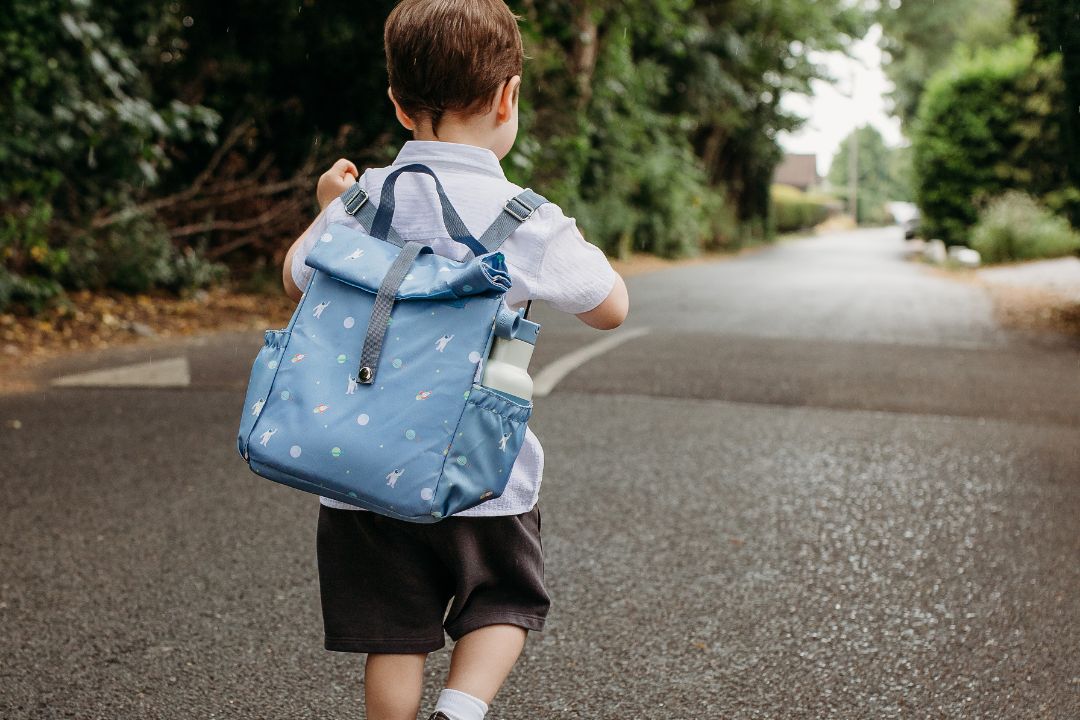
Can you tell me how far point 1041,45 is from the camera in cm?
1077

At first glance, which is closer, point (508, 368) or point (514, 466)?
point (508, 368)

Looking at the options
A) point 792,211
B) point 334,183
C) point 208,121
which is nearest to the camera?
point 334,183

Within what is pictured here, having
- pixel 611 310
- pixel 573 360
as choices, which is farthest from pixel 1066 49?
pixel 611 310

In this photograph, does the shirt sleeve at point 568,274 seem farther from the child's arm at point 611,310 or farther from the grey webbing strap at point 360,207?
the grey webbing strap at point 360,207

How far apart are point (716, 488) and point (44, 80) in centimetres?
547

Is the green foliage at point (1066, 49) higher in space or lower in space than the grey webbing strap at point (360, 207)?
higher

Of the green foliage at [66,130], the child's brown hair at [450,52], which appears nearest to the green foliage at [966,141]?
the green foliage at [66,130]

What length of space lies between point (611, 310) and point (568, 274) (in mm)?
111

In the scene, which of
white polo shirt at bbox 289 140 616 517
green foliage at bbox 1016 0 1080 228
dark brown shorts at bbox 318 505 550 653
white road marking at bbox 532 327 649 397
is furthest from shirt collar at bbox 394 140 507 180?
green foliage at bbox 1016 0 1080 228

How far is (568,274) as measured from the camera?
6.04 feet

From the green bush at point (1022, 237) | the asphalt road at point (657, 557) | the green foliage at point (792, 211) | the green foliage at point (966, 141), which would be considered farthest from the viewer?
the green foliage at point (792, 211)

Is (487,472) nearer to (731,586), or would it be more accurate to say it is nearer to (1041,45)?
(731,586)

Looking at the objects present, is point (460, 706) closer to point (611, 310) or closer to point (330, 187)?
point (611, 310)

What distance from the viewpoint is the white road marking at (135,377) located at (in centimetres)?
670
